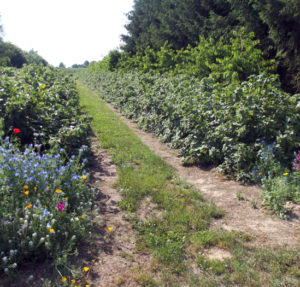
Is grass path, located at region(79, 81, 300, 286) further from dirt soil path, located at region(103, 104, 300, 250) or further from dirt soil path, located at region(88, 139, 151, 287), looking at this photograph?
dirt soil path, located at region(103, 104, 300, 250)

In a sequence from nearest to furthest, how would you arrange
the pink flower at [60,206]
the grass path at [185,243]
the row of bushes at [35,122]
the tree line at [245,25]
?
the grass path at [185,243] → the pink flower at [60,206] → the row of bushes at [35,122] → the tree line at [245,25]

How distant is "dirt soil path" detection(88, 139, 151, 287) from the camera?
2518 mm

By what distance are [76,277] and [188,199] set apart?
2.02m

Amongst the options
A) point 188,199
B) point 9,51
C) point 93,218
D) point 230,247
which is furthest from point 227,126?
point 9,51

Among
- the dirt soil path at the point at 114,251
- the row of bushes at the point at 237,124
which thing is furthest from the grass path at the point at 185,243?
the row of bushes at the point at 237,124

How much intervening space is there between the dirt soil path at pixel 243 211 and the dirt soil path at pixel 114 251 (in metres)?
1.09

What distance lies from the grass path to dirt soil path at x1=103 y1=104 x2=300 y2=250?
0.55ft

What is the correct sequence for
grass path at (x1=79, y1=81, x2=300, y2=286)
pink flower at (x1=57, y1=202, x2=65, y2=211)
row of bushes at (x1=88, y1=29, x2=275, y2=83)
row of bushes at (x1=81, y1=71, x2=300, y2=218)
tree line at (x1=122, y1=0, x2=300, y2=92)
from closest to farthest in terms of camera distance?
grass path at (x1=79, y1=81, x2=300, y2=286), pink flower at (x1=57, y1=202, x2=65, y2=211), row of bushes at (x1=81, y1=71, x2=300, y2=218), tree line at (x1=122, y1=0, x2=300, y2=92), row of bushes at (x1=88, y1=29, x2=275, y2=83)

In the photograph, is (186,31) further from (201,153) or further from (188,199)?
(188,199)

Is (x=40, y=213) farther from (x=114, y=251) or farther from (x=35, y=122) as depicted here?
(x=35, y=122)

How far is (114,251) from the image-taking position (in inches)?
114

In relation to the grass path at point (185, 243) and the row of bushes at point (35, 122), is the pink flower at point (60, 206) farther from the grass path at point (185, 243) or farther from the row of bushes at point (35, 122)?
the row of bushes at point (35, 122)

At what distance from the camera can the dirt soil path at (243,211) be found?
3.13m

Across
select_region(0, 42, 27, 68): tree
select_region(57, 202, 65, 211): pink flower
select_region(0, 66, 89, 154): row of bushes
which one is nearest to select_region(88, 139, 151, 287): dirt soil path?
select_region(57, 202, 65, 211): pink flower
